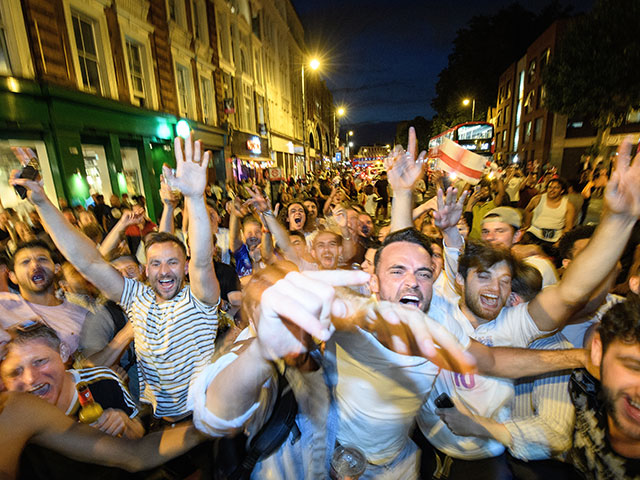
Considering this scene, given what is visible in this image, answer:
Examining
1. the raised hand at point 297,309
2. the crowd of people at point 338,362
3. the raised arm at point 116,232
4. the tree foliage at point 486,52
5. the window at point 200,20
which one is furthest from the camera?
the tree foliage at point 486,52

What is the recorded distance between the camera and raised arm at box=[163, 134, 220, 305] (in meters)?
1.99

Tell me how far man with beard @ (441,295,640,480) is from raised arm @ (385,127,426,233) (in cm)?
145

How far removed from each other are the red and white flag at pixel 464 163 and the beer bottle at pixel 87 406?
493 cm

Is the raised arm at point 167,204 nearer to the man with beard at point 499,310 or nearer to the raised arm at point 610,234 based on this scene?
the man with beard at point 499,310

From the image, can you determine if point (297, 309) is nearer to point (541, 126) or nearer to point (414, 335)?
point (414, 335)

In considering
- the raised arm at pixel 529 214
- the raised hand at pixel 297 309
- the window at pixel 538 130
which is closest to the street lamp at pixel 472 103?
the window at pixel 538 130

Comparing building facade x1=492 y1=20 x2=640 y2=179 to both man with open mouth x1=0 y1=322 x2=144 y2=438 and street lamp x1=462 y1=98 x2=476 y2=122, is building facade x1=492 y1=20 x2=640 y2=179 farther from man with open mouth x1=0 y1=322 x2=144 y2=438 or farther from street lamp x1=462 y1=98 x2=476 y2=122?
man with open mouth x1=0 y1=322 x2=144 y2=438

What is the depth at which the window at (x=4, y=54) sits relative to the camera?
7.00 metres

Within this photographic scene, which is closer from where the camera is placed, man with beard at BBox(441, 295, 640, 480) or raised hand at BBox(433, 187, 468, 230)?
man with beard at BBox(441, 295, 640, 480)

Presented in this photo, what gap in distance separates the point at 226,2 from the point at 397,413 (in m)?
23.3

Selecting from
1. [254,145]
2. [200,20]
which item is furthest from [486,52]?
[200,20]

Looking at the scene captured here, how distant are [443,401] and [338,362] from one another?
0.70 m

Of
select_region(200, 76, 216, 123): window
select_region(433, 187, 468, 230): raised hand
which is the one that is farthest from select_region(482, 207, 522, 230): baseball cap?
select_region(200, 76, 216, 123): window

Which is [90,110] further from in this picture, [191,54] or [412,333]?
[412,333]
